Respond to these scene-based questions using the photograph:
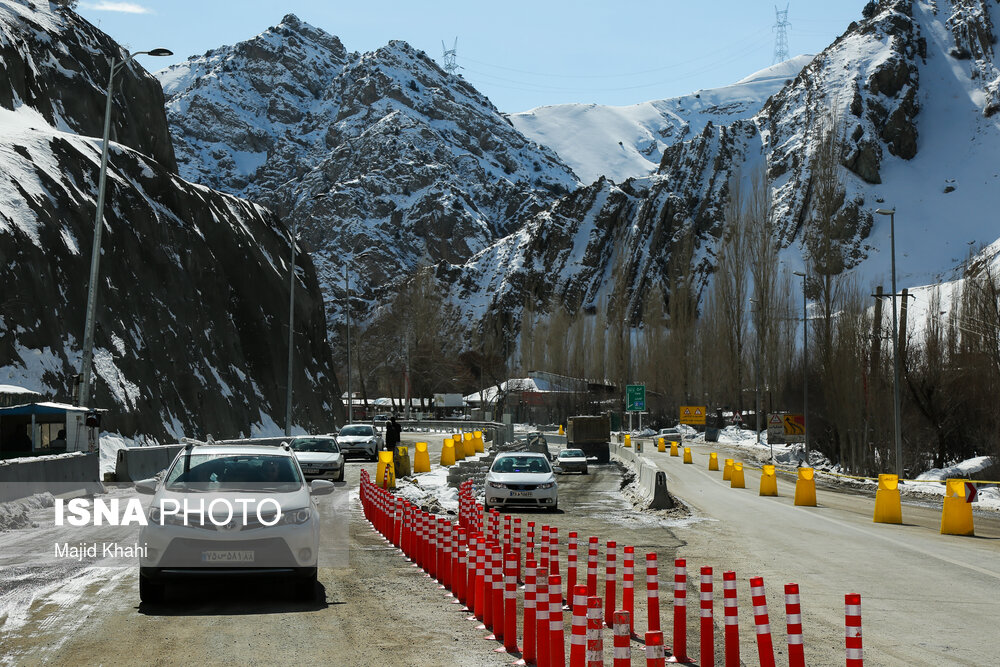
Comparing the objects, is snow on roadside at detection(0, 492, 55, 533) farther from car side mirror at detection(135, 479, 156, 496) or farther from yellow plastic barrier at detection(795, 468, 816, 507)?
yellow plastic barrier at detection(795, 468, 816, 507)

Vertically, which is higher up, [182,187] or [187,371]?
[182,187]

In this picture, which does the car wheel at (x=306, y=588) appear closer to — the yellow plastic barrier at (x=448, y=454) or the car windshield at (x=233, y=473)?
the car windshield at (x=233, y=473)

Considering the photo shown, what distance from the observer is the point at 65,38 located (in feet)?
225

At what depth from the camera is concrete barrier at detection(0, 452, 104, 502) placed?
21938 millimetres

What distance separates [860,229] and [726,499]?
135 metres

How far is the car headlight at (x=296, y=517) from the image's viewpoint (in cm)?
1095

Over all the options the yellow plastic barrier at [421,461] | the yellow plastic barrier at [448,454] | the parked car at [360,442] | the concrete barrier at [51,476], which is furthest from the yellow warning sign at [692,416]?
the concrete barrier at [51,476]

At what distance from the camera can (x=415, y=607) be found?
36.5ft

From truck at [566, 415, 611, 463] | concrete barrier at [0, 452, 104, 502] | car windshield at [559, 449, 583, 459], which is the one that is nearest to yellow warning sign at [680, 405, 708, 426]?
truck at [566, 415, 611, 463]

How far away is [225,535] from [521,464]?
16.4 meters

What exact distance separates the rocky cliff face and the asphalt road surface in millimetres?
28645

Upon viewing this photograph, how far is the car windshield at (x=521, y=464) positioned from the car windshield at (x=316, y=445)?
7629 millimetres

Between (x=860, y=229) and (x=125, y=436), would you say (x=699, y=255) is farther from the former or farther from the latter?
(x=125, y=436)

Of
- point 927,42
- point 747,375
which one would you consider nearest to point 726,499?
point 747,375
